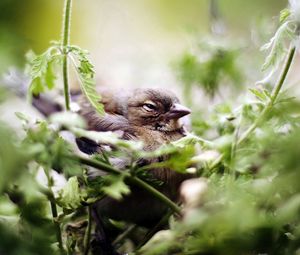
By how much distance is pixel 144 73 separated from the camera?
2.25 m

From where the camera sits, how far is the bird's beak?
1.69m

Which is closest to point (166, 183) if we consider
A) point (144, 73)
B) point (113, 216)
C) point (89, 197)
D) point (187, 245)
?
point (113, 216)

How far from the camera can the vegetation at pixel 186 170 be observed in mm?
790

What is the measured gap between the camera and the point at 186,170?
1.00 meters

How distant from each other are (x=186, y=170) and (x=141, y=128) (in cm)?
73

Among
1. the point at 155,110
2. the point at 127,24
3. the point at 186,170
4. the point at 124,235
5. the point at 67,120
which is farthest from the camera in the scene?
the point at 127,24

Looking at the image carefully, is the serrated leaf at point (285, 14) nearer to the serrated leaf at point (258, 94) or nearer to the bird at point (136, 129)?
the serrated leaf at point (258, 94)

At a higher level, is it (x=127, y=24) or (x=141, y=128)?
(x=127, y=24)

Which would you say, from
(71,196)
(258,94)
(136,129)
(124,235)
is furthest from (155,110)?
(71,196)

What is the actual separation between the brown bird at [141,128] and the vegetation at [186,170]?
0.61ft

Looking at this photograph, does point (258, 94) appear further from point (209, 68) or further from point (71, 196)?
point (209, 68)

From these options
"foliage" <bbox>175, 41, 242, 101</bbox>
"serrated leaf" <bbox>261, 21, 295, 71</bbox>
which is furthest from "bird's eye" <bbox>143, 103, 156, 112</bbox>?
"serrated leaf" <bbox>261, 21, 295, 71</bbox>

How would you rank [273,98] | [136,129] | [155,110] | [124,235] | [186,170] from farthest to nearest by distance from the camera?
[155,110] → [136,129] → [124,235] → [273,98] → [186,170]

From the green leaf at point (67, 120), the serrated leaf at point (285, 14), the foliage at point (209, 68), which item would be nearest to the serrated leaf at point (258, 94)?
the serrated leaf at point (285, 14)
